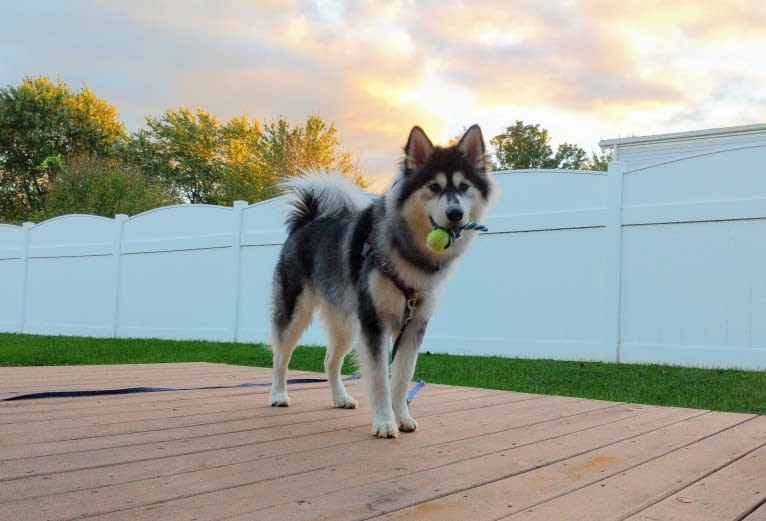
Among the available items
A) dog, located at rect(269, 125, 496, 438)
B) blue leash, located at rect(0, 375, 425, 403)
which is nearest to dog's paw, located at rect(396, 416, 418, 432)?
dog, located at rect(269, 125, 496, 438)

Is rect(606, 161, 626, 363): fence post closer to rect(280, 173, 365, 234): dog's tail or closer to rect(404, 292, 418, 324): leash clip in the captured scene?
rect(280, 173, 365, 234): dog's tail

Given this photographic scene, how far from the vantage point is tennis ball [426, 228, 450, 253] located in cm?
285

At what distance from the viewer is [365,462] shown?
2348 millimetres

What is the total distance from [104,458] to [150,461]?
0.19 m

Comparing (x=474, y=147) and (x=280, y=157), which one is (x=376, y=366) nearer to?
(x=474, y=147)

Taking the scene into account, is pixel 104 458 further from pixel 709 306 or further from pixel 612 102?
pixel 612 102

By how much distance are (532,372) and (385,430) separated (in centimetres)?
369

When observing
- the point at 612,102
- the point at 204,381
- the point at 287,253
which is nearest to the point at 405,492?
the point at 287,253

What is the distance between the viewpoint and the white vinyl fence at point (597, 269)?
6250 millimetres

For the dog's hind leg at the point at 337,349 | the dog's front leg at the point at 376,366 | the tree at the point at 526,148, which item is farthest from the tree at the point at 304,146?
the dog's front leg at the point at 376,366

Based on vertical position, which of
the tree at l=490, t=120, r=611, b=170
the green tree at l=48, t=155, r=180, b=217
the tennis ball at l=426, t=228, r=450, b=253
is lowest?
the tennis ball at l=426, t=228, r=450, b=253

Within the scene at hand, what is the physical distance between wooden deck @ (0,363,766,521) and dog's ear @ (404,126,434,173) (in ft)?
4.41

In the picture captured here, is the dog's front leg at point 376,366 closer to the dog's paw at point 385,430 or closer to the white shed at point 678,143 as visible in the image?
the dog's paw at point 385,430

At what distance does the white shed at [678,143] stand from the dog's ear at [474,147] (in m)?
9.49
